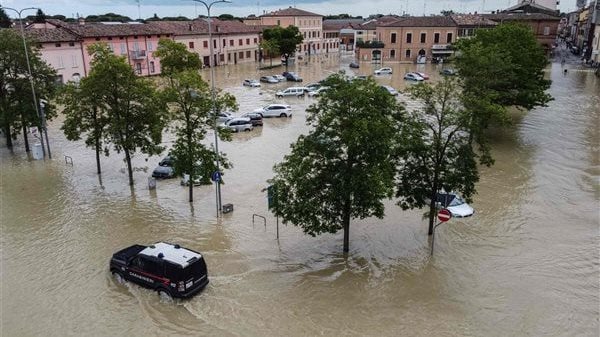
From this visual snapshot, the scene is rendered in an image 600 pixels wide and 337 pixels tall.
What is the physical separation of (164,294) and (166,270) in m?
0.88

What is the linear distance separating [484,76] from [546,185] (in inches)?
295

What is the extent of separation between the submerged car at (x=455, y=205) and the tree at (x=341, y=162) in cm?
634

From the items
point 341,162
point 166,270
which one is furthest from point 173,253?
point 341,162

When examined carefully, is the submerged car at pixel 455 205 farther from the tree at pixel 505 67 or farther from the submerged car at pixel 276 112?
the submerged car at pixel 276 112

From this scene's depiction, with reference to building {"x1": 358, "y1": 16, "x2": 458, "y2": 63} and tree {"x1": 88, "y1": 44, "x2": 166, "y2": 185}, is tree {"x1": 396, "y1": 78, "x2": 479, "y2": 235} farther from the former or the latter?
building {"x1": 358, "y1": 16, "x2": 458, "y2": 63}

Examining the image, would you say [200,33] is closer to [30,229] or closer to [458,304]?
[30,229]

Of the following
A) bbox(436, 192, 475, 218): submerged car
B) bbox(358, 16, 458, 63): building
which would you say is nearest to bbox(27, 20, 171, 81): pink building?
bbox(358, 16, 458, 63): building

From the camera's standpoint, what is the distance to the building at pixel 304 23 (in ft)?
333

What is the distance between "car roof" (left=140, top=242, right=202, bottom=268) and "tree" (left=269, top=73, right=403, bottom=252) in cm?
361

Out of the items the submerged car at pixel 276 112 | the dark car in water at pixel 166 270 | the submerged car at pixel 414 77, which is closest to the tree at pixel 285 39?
the submerged car at pixel 414 77

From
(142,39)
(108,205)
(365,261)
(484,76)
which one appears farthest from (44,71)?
(142,39)

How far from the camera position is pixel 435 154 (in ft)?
60.4

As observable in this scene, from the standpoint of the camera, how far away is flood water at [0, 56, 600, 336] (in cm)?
1458

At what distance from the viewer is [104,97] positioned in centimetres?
2545
